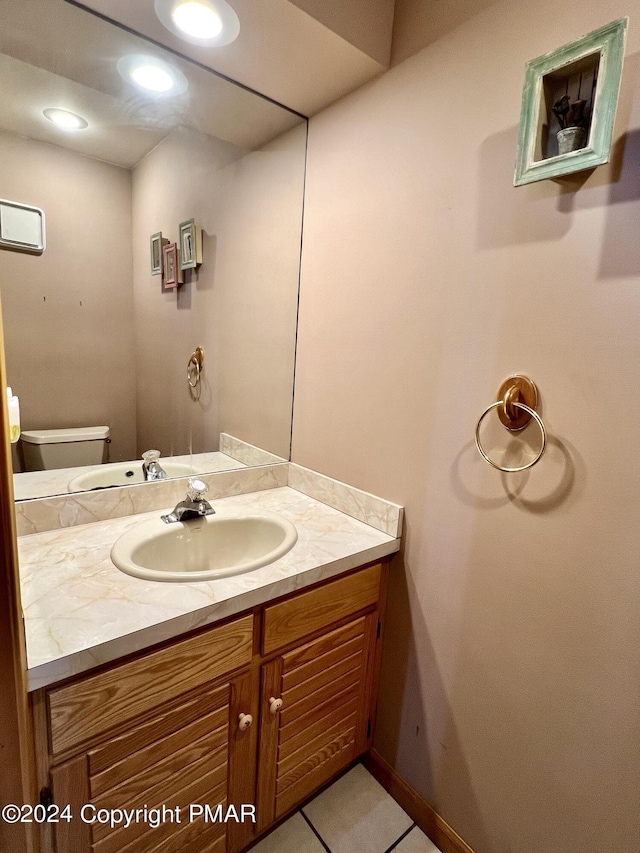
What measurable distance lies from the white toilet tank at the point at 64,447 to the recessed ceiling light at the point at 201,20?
112 cm

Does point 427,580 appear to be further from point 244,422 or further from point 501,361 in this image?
point 244,422

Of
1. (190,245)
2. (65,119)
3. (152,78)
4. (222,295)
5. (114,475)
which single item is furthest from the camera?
(222,295)

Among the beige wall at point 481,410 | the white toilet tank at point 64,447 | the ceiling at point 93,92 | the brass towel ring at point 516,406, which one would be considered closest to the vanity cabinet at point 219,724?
the beige wall at point 481,410

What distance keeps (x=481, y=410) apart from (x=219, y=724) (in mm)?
986

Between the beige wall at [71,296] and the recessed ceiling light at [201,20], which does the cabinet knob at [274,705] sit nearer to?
the beige wall at [71,296]

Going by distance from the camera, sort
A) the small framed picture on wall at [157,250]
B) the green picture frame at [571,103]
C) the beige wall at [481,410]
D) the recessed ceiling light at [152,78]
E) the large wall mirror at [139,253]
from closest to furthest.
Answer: the green picture frame at [571,103] < the beige wall at [481,410] < the large wall mirror at [139,253] < the recessed ceiling light at [152,78] < the small framed picture on wall at [157,250]

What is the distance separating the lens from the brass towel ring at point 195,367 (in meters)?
1.54

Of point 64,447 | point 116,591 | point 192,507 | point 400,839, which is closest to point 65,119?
point 64,447

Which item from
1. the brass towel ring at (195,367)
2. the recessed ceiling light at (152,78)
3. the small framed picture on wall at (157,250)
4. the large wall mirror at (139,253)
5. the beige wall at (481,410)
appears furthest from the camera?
the brass towel ring at (195,367)

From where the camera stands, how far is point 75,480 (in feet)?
4.17

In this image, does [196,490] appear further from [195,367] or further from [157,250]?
[157,250]

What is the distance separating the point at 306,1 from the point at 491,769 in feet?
6.44

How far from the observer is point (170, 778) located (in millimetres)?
926

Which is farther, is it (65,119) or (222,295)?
(222,295)
